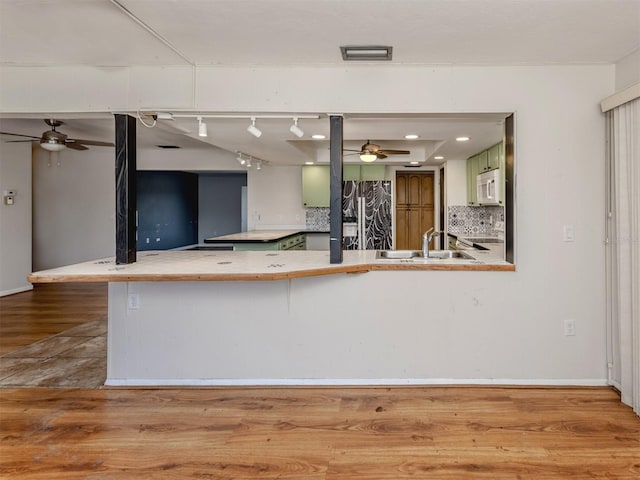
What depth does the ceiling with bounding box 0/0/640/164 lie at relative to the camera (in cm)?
202

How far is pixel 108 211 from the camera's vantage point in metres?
7.72

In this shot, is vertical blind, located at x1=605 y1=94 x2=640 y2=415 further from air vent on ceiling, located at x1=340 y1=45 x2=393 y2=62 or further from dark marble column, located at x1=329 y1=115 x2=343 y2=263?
dark marble column, located at x1=329 y1=115 x2=343 y2=263

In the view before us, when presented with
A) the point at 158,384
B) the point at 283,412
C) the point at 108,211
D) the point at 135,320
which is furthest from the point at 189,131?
the point at 108,211

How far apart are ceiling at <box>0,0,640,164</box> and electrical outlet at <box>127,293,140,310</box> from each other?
53.2 inches

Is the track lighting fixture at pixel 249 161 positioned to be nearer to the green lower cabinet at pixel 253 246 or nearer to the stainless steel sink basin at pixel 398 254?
the green lower cabinet at pixel 253 246

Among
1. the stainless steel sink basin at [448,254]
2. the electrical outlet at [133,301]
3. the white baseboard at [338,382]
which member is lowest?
the white baseboard at [338,382]

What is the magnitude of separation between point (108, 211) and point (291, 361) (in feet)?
20.6

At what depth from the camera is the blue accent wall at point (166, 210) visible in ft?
28.0

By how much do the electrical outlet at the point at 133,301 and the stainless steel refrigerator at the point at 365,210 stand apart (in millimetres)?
3794

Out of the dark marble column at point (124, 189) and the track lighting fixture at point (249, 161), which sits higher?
the track lighting fixture at point (249, 161)

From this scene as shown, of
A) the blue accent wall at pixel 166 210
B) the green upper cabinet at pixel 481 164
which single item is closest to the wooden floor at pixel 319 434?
the green upper cabinet at pixel 481 164

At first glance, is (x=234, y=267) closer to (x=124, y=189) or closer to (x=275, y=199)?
(x=124, y=189)

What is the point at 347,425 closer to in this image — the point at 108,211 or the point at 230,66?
the point at 230,66

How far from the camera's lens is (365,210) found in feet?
20.6
